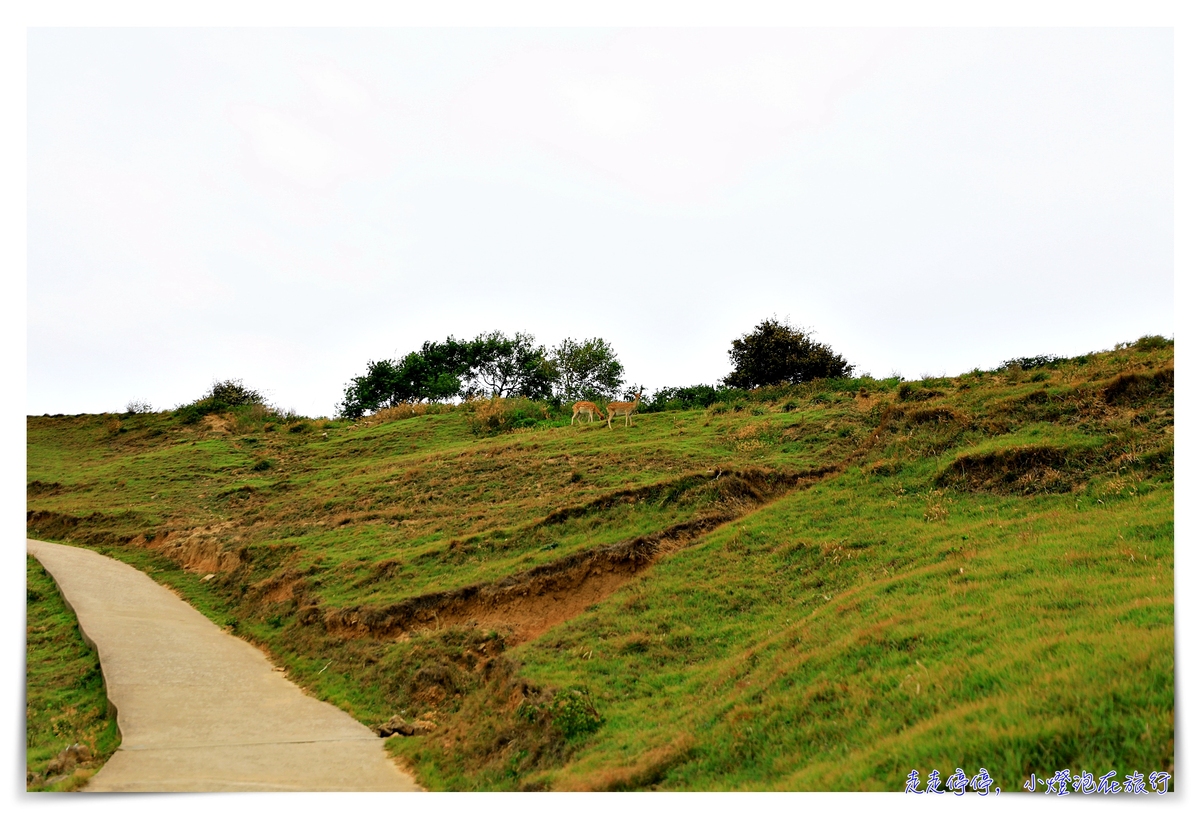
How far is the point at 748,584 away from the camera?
1227 centimetres

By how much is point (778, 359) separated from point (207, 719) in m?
30.1

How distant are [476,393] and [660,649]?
46.9 m

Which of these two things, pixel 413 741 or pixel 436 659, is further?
pixel 436 659

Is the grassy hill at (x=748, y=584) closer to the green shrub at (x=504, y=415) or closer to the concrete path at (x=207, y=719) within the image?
the concrete path at (x=207, y=719)

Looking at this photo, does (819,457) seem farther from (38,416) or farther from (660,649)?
(38,416)

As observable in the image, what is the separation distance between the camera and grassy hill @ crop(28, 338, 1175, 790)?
20.5ft

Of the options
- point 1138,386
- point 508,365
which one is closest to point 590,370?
point 508,365

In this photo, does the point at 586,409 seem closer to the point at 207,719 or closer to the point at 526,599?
the point at 526,599

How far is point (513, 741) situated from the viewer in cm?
877

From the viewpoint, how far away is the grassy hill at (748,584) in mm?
6234

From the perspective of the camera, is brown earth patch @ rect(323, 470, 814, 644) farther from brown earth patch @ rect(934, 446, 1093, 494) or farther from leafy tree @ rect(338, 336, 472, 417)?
leafy tree @ rect(338, 336, 472, 417)

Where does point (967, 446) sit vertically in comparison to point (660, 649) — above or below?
above

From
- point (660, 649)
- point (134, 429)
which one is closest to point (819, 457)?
point (660, 649)

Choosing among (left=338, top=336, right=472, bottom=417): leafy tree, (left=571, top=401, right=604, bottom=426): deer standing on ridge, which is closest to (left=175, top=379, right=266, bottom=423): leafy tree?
(left=338, top=336, right=472, bottom=417): leafy tree
